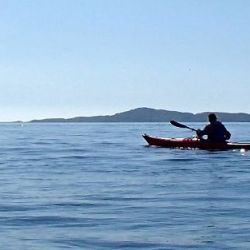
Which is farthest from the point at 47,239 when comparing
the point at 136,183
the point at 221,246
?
the point at 136,183

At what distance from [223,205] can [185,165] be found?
10698 mm

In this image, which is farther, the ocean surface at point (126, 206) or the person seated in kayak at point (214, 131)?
the person seated in kayak at point (214, 131)

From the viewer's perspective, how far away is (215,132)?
31359 millimetres

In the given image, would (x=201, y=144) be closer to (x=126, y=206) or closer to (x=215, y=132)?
(x=215, y=132)

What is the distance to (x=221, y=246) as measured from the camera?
10797 millimetres

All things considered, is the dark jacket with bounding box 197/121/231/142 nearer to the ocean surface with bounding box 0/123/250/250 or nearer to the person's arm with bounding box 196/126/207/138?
the person's arm with bounding box 196/126/207/138

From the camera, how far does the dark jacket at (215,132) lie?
3110cm

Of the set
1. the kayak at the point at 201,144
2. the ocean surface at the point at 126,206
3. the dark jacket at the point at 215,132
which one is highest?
the dark jacket at the point at 215,132

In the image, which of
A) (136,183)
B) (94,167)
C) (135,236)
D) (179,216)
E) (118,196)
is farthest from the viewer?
(94,167)

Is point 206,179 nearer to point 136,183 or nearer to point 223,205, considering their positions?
point 136,183

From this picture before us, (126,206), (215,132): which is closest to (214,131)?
(215,132)

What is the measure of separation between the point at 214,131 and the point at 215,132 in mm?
83

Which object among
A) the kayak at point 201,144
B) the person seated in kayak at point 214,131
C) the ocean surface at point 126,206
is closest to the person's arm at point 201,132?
the person seated in kayak at point 214,131

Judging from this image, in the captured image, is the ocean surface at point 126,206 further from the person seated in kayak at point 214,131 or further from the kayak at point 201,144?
the kayak at point 201,144
